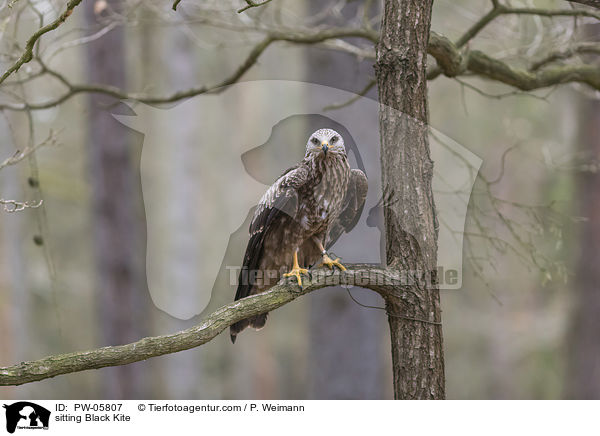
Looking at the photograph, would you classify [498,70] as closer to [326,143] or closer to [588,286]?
[326,143]

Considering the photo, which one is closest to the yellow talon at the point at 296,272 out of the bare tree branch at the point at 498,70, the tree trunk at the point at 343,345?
the bare tree branch at the point at 498,70

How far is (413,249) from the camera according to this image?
9.14 ft

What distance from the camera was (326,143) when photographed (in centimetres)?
250

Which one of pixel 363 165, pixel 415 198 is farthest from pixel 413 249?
pixel 363 165

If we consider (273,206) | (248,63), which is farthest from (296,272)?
(248,63)

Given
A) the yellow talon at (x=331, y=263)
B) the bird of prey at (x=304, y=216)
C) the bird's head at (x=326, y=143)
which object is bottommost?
the yellow talon at (x=331, y=263)

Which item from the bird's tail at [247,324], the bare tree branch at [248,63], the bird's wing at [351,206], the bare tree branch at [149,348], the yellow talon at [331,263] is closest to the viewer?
the bare tree branch at [149,348]

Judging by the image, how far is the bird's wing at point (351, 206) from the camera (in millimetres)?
2746

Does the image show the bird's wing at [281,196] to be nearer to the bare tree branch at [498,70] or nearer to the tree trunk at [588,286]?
the bare tree branch at [498,70]

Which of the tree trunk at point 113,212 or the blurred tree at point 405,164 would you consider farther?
the tree trunk at point 113,212

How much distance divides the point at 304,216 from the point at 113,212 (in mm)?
5789

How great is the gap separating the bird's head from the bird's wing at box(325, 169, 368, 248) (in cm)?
22

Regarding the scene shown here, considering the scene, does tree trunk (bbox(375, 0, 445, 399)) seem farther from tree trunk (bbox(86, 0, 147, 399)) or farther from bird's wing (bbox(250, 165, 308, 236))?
tree trunk (bbox(86, 0, 147, 399))

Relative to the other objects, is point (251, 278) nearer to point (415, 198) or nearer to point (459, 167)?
point (415, 198)
